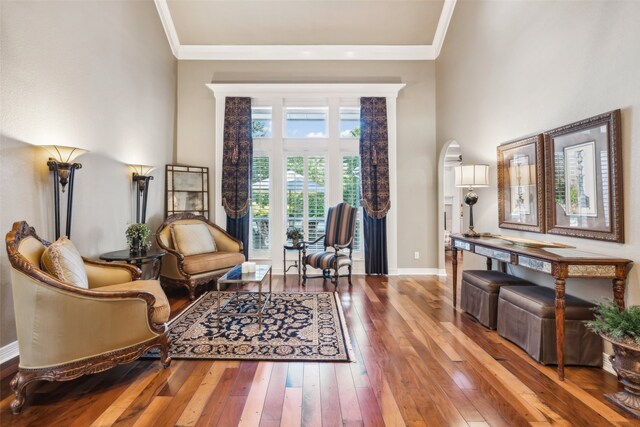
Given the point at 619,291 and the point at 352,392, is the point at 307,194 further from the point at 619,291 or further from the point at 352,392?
the point at 619,291

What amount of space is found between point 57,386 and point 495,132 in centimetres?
469

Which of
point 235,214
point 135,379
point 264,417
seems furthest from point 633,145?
point 235,214

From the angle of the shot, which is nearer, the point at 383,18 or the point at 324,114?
the point at 383,18

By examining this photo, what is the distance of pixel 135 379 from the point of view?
2.04 metres

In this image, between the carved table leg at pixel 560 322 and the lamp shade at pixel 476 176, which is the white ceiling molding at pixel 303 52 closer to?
the lamp shade at pixel 476 176

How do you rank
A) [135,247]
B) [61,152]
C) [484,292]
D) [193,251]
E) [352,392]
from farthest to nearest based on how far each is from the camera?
[193,251]
[135,247]
[484,292]
[61,152]
[352,392]

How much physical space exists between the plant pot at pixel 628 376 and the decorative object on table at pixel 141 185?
4.86m

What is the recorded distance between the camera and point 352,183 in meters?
5.14

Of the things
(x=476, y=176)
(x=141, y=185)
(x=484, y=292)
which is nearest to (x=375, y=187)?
(x=476, y=176)

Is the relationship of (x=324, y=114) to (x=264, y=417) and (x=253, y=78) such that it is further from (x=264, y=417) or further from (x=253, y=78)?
(x=264, y=417)

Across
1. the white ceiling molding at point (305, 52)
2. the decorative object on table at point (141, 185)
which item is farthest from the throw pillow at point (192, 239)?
the white ceiling molding at point (305, 52)

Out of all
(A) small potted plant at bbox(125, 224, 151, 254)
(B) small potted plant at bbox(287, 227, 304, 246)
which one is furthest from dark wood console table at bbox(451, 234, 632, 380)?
(A) small potted plant at bbox(125, 224, 151, 254)

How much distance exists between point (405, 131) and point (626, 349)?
4.11 meters

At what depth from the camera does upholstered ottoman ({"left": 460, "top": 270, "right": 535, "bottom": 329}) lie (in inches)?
111
